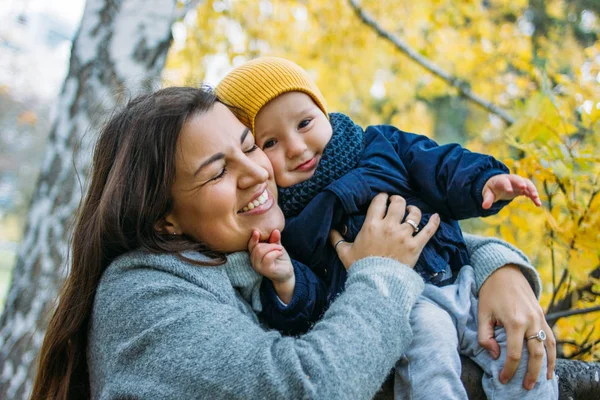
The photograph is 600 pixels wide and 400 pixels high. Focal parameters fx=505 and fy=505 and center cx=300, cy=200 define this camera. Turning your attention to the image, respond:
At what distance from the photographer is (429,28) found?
5.88 meters

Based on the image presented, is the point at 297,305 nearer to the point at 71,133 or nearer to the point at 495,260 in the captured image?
the point at 495,260

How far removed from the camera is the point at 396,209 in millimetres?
1532

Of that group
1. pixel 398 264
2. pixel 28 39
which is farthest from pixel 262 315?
pixel 28 39

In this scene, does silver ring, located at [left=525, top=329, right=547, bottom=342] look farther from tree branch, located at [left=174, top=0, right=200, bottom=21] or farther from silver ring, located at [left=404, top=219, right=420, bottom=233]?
tree branch, located at [left=174, top=0, right=200, bottom=21]

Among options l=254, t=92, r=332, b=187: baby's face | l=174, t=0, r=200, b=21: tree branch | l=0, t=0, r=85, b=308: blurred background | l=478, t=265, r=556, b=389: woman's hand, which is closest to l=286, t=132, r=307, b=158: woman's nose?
l=254, t=92, r=332, b=187: baby's face

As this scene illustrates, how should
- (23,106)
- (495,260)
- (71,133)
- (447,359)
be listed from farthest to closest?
(23,106), (71,133), (495,260), (447,359)

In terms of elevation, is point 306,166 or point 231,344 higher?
point 306,166

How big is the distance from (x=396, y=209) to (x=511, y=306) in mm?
417

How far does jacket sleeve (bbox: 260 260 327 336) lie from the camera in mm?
1426

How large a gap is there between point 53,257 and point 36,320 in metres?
0.34

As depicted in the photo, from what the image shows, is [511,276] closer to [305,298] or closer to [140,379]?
[305,298]

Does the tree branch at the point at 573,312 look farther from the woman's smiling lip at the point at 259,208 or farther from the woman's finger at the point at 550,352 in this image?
the woman's smiling lip at the point at 259,208

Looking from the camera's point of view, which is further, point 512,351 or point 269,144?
Result: point 269,144

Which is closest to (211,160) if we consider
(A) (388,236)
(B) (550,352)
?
(A) (388,236)
